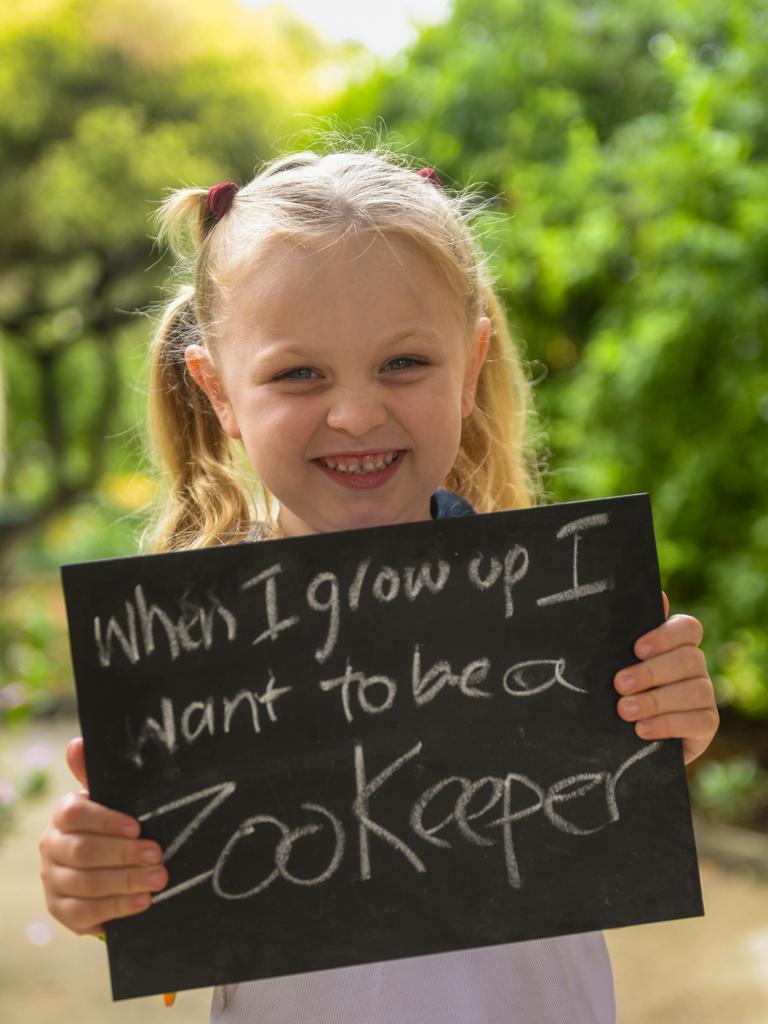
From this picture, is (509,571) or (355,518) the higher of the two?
(355,518)

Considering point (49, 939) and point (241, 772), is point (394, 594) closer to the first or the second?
point (241, 772)

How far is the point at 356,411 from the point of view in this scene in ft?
4.44

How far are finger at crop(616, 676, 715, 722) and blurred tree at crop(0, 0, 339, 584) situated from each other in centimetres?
821

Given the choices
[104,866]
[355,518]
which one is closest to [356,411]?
[355,518]

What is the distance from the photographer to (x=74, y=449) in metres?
15.2

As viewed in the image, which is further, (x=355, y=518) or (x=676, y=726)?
(x=355, y=518)

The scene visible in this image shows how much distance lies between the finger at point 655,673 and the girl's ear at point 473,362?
47 centimetres

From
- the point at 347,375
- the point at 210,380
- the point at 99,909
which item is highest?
the point at 210,380

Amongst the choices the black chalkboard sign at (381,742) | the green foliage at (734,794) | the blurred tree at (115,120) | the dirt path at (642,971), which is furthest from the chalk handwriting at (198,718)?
the blurred tree at (115,120)

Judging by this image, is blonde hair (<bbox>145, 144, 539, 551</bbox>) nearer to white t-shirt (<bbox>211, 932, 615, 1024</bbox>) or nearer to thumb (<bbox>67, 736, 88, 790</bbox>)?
thumb (<bbox>67, 736, 88, 790</bbox>)

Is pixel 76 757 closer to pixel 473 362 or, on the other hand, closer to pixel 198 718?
→ pixel 198 718

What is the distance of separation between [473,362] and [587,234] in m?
3.43

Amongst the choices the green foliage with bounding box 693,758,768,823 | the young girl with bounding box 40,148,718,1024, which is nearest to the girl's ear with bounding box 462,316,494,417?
the young girl with bounding box 40,148,718,1024

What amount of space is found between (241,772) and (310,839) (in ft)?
0.34
